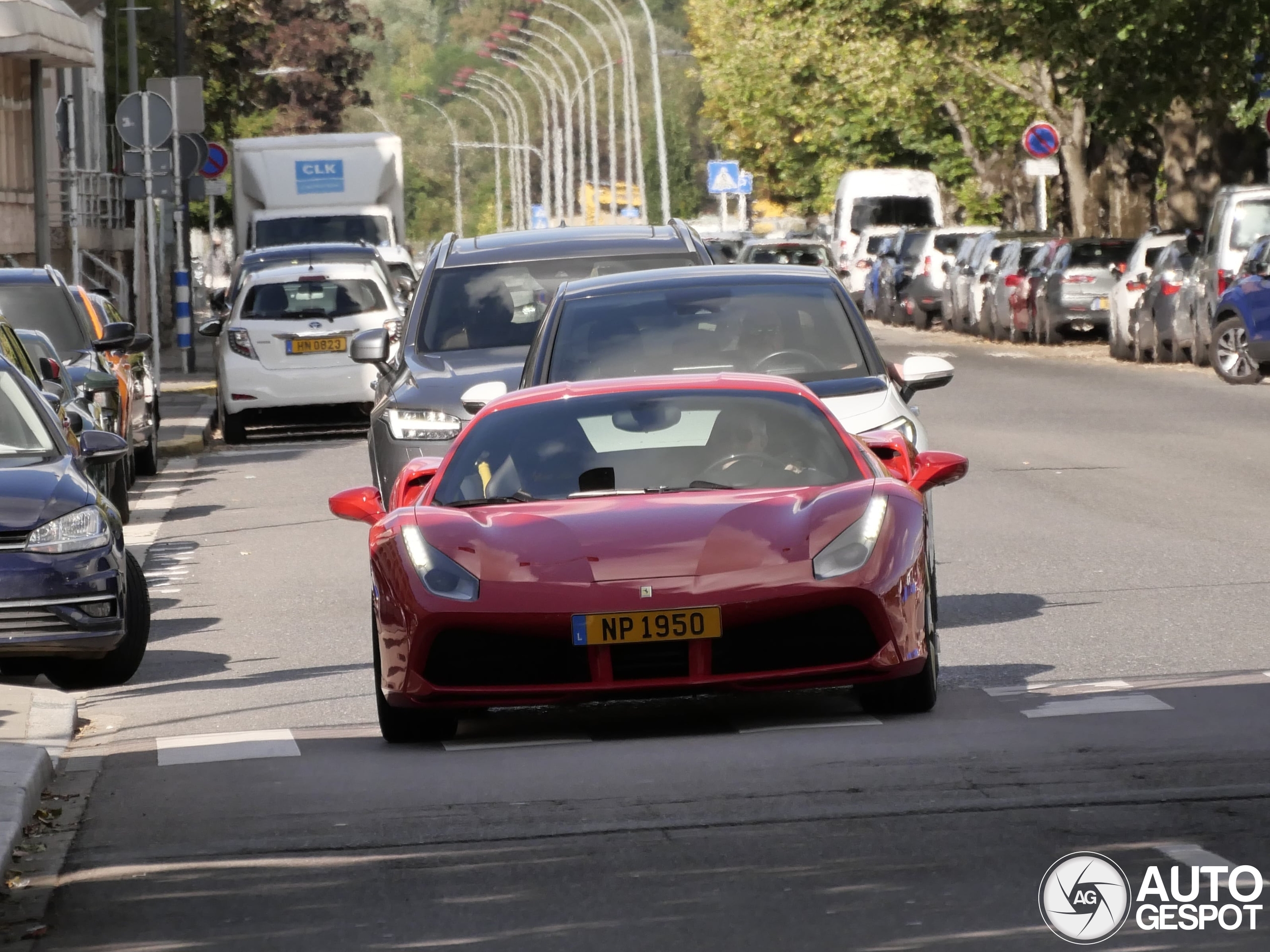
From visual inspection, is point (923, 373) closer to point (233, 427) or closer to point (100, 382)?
point (100, 382)

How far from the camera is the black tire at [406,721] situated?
9.03 m

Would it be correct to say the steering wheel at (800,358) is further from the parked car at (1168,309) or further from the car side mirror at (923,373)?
the parked car at (1168,309)

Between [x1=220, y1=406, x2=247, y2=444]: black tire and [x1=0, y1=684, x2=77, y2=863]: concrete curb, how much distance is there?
15.8m

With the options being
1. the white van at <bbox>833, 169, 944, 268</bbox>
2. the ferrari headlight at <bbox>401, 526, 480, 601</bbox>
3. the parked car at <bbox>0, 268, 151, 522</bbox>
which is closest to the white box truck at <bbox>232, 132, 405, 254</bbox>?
the parked car at <bbox>0, 268, 151, 522</bbox>

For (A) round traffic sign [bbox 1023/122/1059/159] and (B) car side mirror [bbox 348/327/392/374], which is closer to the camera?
(B) car side mirror [bbox 348/327/392/374]

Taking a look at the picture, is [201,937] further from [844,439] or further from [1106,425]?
[1106,425]

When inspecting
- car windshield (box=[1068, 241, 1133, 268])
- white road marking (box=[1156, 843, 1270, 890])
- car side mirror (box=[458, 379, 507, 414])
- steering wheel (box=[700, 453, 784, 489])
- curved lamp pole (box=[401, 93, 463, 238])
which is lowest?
white road marking (box=[1156, 843, 1270, 890])

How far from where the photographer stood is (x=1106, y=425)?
24000mm

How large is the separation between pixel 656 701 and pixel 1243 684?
2.09m

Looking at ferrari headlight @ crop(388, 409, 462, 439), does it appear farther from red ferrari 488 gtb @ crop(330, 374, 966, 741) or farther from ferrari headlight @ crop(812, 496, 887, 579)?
ferrari headlight @ crop(812, 496, 887, 579)

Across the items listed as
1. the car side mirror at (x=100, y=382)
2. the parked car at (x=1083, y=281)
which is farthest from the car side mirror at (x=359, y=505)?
the parked car at (x=1083, y=281)

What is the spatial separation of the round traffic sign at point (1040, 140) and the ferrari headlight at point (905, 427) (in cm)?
3417

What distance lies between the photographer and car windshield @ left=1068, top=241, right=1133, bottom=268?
38.8 m

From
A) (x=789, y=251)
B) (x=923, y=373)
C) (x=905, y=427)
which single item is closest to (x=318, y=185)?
(x=789, y=251)
